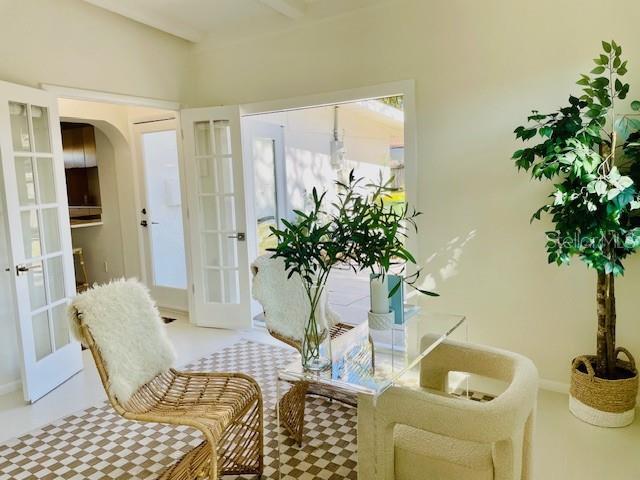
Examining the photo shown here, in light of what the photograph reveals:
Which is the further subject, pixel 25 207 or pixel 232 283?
pixel 232 283

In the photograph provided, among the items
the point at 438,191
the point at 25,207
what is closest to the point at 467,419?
the point at 438,191

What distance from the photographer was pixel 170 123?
15.7 feet

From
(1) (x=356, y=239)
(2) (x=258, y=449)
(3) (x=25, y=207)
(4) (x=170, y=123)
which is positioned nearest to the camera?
(1) (x=356, y=239)

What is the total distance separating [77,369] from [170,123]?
2.57 meters

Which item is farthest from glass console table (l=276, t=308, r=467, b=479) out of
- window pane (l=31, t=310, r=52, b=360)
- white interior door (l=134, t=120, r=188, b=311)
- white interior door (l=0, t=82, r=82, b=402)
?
white interior door (l=134, t=120, r=188, b=311)

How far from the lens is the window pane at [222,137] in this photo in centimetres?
427

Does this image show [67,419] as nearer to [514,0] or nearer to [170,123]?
[170,123]

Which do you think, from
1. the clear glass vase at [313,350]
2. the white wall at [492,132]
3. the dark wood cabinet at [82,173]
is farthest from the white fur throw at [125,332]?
the dark wood cabinet at [82,173]

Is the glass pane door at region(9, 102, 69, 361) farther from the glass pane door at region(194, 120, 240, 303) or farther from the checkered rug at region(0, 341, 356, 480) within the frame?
the glass pane door at region(194, 120, 240, 303)

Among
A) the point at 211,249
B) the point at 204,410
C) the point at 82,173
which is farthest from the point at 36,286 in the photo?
the point at 82,173

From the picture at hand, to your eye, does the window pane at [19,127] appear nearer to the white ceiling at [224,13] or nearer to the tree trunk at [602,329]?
the white ceiling at [224,13]

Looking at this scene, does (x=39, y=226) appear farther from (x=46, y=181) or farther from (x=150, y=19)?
(x=150, y=19)

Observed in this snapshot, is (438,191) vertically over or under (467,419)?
over

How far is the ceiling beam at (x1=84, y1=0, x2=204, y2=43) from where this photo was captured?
135 inches
